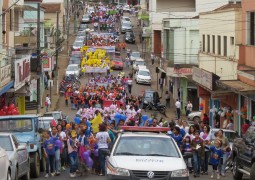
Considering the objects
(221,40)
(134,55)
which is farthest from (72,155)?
(134,55)

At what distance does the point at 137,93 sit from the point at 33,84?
15.8m

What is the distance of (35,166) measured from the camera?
25141mm

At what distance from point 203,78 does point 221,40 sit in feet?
10.0

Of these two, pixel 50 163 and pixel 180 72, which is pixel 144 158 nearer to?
pixel 50 163

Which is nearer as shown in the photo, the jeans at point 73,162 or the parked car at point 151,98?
the jeans at point 73,162

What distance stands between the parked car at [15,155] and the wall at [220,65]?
76.3 feet

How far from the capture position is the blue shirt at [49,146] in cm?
2533

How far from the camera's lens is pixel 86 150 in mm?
25656

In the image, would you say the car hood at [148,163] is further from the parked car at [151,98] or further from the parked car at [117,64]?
the parked car at [117,64]

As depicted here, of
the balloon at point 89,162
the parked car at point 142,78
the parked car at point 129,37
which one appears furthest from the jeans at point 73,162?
the parked car at point 129,37

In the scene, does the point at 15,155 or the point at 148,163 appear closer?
the point at 148,163

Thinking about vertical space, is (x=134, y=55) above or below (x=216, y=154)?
above

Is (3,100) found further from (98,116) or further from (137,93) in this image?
(137,93)

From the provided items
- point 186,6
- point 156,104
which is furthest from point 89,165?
point 186,6
